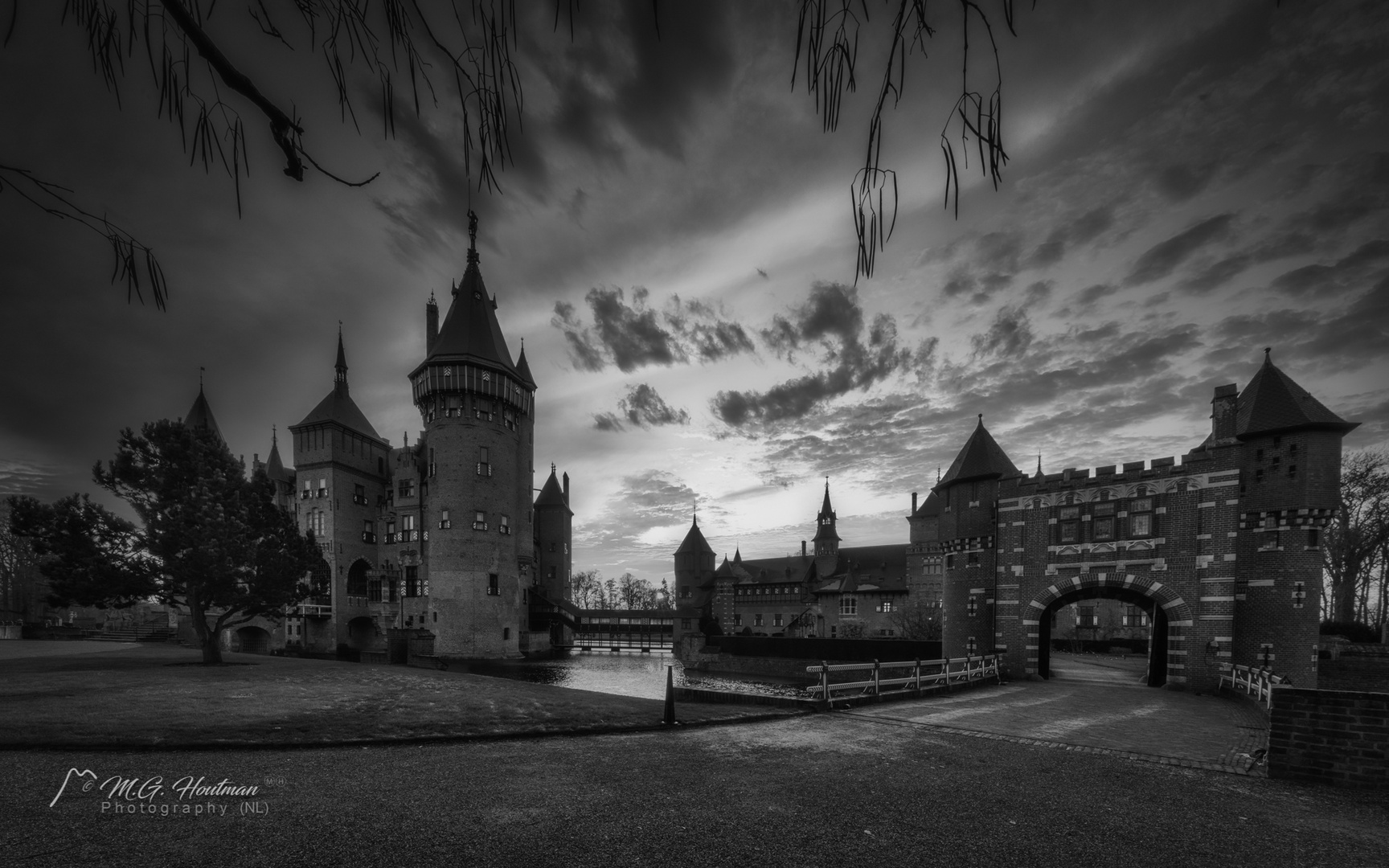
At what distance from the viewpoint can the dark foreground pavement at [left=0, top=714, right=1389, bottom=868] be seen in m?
4.56

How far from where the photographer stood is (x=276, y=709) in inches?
452

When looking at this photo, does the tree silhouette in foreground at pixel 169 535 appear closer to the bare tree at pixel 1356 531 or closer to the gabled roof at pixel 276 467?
the gabled roof at pixel 276 467

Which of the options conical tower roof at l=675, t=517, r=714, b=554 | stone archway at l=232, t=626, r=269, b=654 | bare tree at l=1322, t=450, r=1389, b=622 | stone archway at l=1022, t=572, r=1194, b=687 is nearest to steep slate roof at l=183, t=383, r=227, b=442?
stone archway at l=232, t=626, r=269, b=654

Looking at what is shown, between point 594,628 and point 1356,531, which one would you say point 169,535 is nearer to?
point 594,628

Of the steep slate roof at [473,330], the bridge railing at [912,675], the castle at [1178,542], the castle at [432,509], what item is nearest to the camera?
the bridge railing at [912,675]

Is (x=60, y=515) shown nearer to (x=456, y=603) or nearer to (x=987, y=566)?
(x=456, y=603)

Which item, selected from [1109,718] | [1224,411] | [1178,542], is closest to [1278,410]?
[1224,411]

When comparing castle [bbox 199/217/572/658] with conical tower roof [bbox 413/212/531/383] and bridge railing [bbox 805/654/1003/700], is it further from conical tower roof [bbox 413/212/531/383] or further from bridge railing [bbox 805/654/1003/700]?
bridge railing [bbox 805/654/1003/700]

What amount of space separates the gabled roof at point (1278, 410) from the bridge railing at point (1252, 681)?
885 cm

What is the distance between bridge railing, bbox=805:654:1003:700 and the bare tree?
3025cm

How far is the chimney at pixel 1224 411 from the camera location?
928 inches

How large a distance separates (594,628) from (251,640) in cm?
3387

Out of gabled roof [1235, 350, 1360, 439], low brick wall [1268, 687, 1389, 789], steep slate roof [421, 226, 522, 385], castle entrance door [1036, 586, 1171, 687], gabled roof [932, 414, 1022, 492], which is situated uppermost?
steep slate roof [421, 226, 522, 385]

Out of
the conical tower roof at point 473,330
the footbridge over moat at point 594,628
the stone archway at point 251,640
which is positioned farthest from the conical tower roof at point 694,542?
the stone archway at point 251,640
